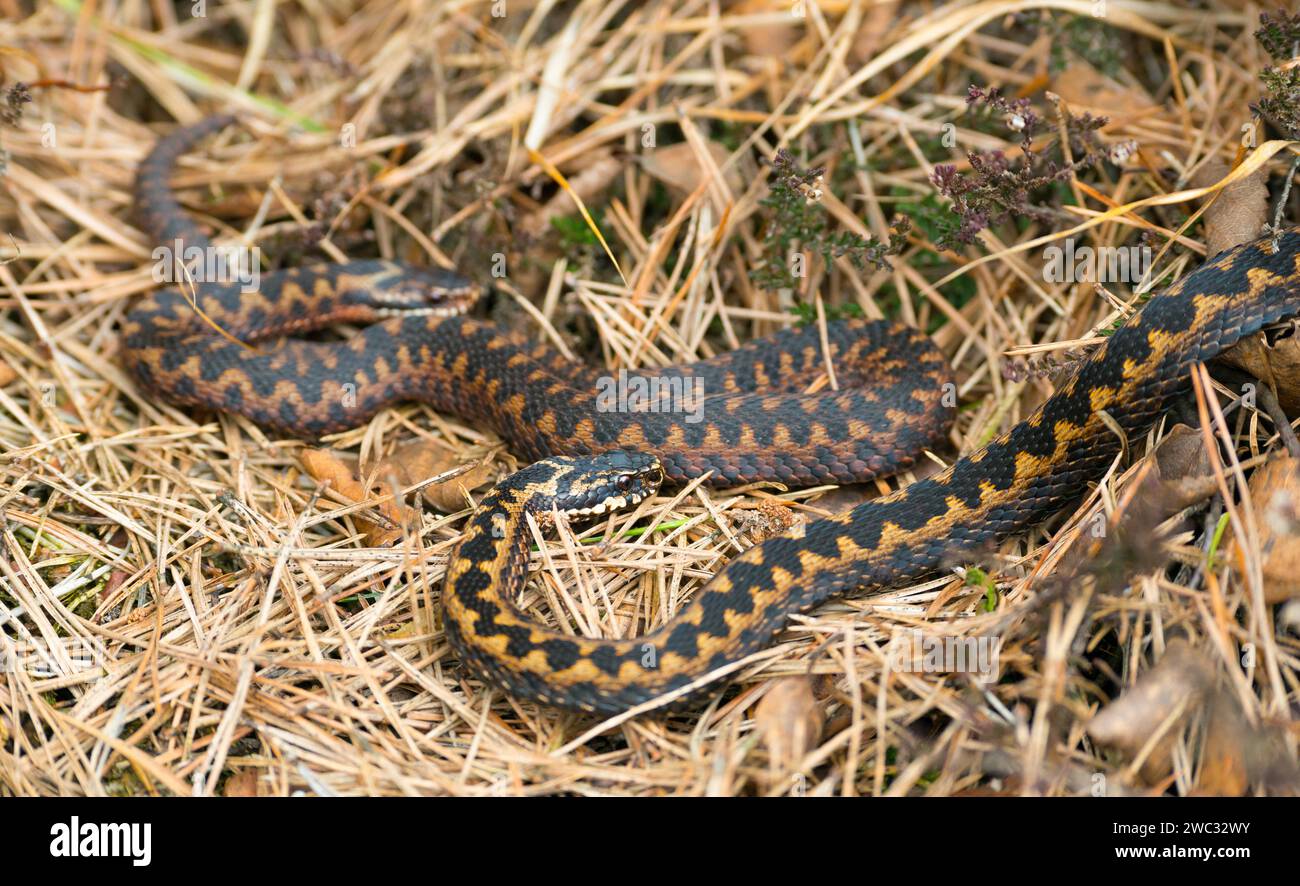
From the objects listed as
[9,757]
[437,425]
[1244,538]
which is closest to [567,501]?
[437,425]

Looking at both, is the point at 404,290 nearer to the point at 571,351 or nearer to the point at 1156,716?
the point at 571,351

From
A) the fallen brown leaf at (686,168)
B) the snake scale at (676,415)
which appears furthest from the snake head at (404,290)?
the fallen brown leaf at (686,168)

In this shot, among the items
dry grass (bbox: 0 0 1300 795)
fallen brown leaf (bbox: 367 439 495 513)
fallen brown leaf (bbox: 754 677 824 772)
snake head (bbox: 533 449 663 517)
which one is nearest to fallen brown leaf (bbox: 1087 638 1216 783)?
dry grass (bbox: 0 0 1300 795)

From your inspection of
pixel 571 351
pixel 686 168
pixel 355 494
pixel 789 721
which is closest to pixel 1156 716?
pixel 789 721

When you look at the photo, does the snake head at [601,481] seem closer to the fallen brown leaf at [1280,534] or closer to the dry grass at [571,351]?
the dry grass at [571,351]

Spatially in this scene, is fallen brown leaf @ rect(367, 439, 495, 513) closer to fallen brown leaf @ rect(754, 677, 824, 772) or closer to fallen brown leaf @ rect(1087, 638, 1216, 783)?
fallen brown leaf @ rect(754, 677, 824, 772)
